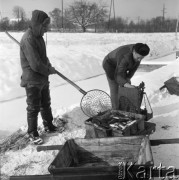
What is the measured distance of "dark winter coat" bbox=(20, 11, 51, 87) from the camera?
3834 millimetres

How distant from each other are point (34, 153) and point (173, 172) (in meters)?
2.31

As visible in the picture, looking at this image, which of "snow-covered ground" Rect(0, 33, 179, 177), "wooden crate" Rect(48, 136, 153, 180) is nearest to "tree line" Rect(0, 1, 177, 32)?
"snow-covered ground" Rect(0, 33, 179, 177)

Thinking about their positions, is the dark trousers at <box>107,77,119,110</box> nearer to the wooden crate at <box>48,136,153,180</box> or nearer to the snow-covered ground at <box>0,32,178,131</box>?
the wooden crate at <box>48,136,153,180</box>

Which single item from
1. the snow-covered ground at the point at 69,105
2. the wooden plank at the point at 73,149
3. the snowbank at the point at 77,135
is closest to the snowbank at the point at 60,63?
the snow-covered ground at the point at 69,105

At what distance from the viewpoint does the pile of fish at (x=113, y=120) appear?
368 centimetres

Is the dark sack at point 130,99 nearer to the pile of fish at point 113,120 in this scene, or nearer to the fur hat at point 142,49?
the pile of fish at point 113,120

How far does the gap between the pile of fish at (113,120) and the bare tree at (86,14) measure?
16.5 meters

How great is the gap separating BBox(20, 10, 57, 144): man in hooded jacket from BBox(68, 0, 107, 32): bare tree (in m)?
16.2

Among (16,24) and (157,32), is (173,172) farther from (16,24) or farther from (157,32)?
(157,32)

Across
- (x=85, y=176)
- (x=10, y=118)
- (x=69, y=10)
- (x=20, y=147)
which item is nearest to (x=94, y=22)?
(x=69, y=10)

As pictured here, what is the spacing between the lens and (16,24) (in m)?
13.6

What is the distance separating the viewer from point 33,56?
3824 millimetres

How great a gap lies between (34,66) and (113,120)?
1351 mm

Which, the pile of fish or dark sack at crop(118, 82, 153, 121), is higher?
dark sack at crop(118, 82, 153, 121)
